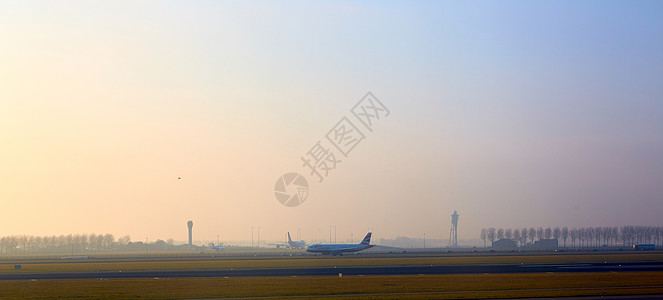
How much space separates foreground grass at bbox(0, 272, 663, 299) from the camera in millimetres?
46969

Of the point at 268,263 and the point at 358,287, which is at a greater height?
the point at 358,287

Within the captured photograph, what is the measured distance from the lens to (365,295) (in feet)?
154

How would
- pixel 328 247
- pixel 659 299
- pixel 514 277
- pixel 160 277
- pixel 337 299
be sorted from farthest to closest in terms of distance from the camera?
pixel 328 247
pixel 160 277
pixel 514 277
pixel 337 299
pixel 659 299

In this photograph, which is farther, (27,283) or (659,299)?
(27,283)

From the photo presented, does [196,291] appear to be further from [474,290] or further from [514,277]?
[514,277]

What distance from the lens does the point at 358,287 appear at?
52.2 m

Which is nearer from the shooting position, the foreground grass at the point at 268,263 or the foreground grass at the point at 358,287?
the foreground grass at the point at 358,287

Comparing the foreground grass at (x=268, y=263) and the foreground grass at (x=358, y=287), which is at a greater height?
the foreground grass at (x=358, y=287)

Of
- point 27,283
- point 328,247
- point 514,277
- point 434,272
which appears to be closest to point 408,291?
point 514,277

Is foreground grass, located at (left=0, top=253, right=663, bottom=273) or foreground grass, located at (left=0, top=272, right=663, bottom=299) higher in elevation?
foreground grass, located at (left=0, top=272, right=663, bottom=299)

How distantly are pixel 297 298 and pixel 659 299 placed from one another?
2433 centimetres

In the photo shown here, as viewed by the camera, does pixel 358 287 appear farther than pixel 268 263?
No

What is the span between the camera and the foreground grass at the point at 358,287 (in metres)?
47.0

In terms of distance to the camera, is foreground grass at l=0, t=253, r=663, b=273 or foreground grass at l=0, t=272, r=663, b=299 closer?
foreground grass at l=0, t=272, r=663, b=299
